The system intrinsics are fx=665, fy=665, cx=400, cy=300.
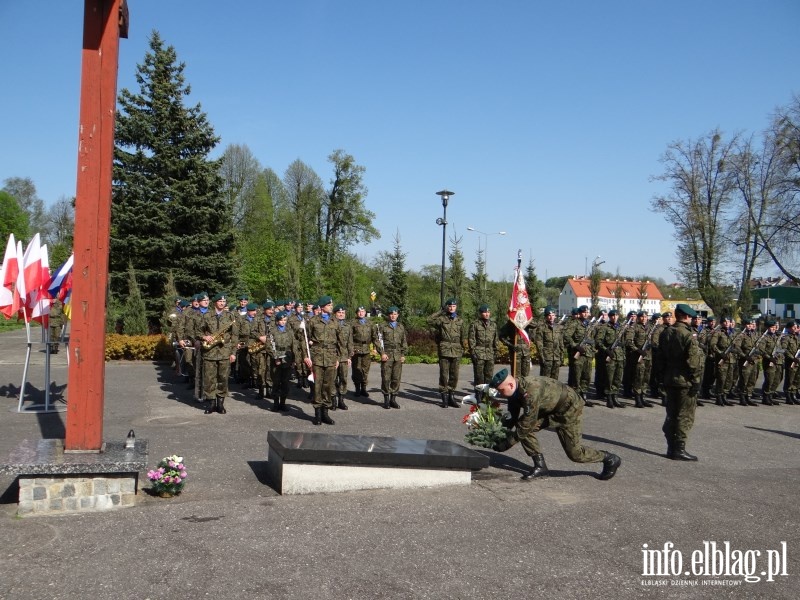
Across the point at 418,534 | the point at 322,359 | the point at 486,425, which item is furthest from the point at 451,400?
the point at 418,534

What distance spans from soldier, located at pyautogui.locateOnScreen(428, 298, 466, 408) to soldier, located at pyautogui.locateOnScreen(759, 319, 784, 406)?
7786 mm

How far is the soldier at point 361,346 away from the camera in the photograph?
1420 centimetres

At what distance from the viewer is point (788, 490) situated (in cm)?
734

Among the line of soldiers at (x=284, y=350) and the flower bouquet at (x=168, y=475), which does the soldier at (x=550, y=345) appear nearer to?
the line of soldiers at (x=284, y=350)

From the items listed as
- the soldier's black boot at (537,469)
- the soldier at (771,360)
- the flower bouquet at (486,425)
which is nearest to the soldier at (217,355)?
the flower bouquet at (486,425)

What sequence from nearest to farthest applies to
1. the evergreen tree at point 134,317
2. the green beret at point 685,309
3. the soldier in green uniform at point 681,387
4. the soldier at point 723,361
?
the soldier in green uniform at point 681,387 → the green beret at point 685,309 → the soldier at point 723,361 → the evergreen tree at point 134,317

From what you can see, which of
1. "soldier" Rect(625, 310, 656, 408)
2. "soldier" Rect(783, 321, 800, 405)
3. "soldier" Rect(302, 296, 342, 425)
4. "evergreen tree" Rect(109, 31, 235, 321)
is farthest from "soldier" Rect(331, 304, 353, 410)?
"evergreen tree" Rect(109, 31, 235, 321)

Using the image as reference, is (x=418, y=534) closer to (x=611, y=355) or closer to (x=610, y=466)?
(x=610, y=466)

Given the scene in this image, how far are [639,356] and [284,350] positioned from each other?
778 centimetres

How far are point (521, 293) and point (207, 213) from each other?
18.4 m

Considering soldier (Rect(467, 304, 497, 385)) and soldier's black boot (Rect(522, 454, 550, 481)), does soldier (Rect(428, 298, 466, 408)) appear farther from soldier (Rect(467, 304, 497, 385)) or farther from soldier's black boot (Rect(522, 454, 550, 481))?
soldier's black boot (Rect(522, 454, 550, 481))

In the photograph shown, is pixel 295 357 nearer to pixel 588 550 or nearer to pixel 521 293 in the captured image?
pixel 521 293

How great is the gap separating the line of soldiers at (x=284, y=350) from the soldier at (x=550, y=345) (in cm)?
310

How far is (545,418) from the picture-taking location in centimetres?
748
